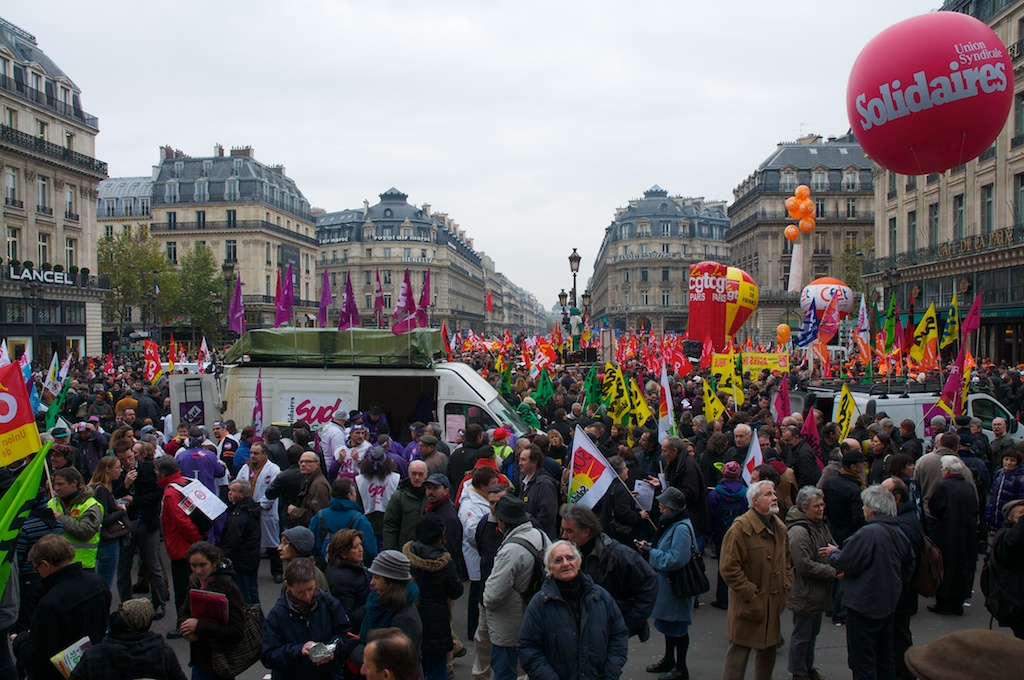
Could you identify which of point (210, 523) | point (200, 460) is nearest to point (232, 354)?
point (200, 460)

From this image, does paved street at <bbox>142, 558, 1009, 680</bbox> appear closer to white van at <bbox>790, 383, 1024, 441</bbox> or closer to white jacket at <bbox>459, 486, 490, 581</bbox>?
white jacket at <bbox>459, 486, 490, 581</bbox>

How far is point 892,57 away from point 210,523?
39.0 feet

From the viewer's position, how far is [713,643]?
23.2 ft

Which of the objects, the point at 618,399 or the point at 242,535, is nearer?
the point at 242,535

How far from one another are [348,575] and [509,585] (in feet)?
3.56

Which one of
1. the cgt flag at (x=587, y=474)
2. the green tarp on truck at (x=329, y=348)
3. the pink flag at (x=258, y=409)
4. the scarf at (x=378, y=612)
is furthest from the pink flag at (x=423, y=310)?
the scarf at (x=378, y=612)

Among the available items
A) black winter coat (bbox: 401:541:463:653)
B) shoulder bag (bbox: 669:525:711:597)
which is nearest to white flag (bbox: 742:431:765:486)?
shoulder bag (bbox: 669:525:711:597)

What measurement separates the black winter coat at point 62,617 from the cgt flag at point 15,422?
2067 millimetres

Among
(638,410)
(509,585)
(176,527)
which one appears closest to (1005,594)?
(509,585)

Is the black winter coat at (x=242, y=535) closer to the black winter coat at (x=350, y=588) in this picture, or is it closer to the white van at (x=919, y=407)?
the black winter coat at (x=350, y=588)

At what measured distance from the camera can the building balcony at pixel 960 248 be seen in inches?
1203

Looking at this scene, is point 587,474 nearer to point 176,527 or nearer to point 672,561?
point 672,561

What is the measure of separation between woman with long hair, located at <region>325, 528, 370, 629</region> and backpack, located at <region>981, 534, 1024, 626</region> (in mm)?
4544

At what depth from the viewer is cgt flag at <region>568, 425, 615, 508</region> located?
21.7 feet
